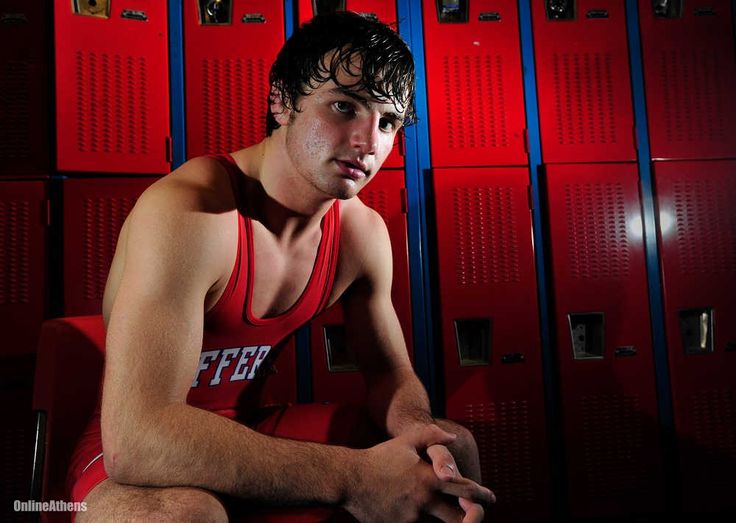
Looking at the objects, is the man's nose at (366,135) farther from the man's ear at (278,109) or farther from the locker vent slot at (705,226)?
the locker vent slot at (705,226)

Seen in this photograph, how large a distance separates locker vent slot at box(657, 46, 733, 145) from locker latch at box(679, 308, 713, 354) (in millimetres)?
731

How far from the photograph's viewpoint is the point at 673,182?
82.7 inches

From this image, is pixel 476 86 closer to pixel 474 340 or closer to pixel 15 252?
pixel 474 340

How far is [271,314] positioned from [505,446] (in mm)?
1282

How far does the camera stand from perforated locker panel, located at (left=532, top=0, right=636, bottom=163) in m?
2.09

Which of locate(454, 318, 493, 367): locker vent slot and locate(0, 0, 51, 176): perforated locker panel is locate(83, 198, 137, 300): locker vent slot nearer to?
locate(0, 0, 51, 176): perforated locker panel

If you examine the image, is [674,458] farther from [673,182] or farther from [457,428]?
[457,428]

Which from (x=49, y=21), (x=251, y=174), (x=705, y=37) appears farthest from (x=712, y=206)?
(x=49, y=21)

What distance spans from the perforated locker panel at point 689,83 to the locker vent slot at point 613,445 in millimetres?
1066

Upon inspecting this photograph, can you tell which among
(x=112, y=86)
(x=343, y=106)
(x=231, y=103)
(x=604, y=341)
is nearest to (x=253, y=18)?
(x=231, y=103)

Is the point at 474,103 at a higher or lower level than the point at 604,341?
higher

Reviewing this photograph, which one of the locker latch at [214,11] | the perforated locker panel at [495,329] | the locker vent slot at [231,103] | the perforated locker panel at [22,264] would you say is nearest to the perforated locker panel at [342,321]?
the perforated locker panel at [495,329]

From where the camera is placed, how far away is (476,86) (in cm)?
206

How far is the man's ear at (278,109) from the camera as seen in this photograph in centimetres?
114
